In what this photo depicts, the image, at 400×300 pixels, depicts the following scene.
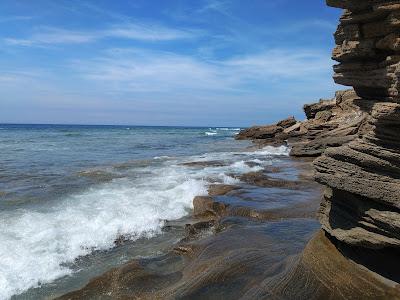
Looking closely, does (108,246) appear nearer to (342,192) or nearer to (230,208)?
(230,208)

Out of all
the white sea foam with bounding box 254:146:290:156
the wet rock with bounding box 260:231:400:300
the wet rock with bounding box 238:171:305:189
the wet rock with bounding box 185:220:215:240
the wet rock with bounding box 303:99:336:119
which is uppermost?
the wet rock with bounding box 303:99:336:119

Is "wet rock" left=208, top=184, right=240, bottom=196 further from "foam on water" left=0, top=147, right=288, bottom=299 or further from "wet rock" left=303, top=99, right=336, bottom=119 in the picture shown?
"wet rock" left=303, top=99, right=336, bottom=119

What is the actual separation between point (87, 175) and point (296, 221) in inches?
543

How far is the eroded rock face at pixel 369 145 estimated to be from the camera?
5891 millimetres

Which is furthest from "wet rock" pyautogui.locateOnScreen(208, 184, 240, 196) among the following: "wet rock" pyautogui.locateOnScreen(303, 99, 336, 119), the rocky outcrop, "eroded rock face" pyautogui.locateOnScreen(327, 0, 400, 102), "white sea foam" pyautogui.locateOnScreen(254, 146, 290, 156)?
"wet rock" pyautogui.locateOnScreen(303, 99, 336, 119)

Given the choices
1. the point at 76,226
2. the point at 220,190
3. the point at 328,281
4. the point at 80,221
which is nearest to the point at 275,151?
the point at 220,190

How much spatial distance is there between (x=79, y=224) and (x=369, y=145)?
819 cm

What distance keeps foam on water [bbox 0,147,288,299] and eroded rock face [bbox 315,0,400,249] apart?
5497 mm

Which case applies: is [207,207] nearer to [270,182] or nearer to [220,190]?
[220,190]

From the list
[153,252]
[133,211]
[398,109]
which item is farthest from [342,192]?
[133,211]

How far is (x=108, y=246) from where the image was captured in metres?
10.1

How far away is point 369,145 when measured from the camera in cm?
633

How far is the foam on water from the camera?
8508 millimetres

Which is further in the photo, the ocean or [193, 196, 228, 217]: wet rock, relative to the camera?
[193, 196, 228, 217]: wet rock
